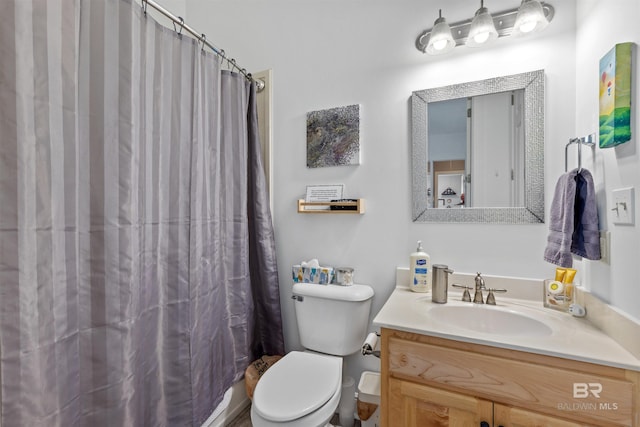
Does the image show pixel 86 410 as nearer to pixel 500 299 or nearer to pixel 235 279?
pixel 235 279

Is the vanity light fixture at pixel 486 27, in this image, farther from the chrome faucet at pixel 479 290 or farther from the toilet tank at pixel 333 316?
the toilet tank at pixel 333 316

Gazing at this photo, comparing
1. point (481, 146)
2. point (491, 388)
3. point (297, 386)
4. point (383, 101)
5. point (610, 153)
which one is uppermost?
point (383, 101)

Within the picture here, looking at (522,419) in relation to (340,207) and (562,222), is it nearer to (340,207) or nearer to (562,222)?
(562,222)

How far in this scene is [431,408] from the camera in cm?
100

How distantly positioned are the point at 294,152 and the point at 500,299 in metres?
1.35

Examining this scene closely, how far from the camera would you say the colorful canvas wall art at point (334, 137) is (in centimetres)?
162

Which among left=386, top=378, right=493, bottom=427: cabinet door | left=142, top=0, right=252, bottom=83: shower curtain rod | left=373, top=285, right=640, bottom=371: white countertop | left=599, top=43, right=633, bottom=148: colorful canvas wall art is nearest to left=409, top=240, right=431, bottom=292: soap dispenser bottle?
left=373, top=285, right=640, bottom=371: white countertop

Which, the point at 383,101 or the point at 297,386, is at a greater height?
the point at 383,101

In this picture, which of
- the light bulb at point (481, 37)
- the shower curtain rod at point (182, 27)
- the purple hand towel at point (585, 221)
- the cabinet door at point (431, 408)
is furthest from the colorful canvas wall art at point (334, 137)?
the cabinet door at point (431, 408)

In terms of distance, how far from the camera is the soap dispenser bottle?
141cm

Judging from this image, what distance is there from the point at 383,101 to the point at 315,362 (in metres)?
1.39
